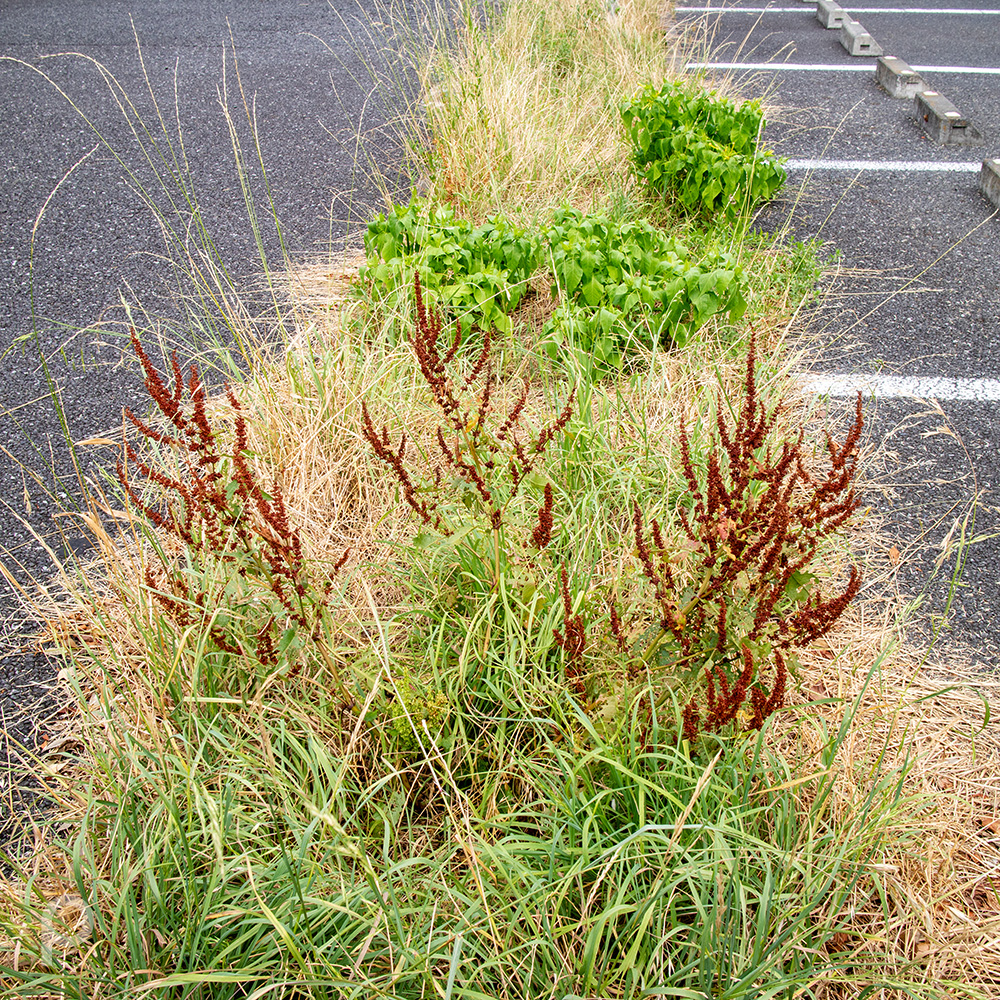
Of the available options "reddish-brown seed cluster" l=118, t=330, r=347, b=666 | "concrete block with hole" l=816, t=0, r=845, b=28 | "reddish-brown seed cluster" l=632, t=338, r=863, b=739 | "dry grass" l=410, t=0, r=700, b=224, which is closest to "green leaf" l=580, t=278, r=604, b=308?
"dry grass" l=410, t=0, r=700, b=224

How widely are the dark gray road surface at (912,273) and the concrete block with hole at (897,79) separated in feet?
0.28

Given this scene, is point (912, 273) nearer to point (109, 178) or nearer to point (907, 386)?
point (907, 386)

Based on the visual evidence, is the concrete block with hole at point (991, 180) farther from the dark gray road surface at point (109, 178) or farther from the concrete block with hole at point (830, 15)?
the concrete block with hole at point (830, 15)

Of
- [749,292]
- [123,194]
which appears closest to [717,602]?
[749,292]

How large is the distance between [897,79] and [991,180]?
2314 millimetres

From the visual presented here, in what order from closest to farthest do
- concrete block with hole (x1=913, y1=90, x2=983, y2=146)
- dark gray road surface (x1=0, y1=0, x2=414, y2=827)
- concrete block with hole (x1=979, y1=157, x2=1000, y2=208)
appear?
dark gray road surface (x1=0, y1=0, x2=414, y2=827), concrete block with hole (x1=979, y1=157, x2=1000, y2=208), concrete block with hole (x1=913, y1=90, x2=983, y2=146)

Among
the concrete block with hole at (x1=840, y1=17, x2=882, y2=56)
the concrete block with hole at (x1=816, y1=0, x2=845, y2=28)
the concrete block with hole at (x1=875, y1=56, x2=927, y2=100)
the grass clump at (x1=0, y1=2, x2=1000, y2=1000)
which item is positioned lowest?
the grass clump at (x1=0, y1=2, x2=1000, y2=1000)

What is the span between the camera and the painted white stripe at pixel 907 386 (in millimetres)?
3279

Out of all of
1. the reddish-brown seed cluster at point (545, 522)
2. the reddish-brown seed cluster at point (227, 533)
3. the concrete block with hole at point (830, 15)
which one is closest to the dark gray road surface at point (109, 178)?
the reddish-brown seed cluster at point (227, 533)

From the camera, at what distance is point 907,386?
3.34 meters

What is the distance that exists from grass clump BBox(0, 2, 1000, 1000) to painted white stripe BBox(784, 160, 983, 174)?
3.34 metres

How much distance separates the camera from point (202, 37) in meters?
7.45

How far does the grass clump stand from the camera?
4.99 feet

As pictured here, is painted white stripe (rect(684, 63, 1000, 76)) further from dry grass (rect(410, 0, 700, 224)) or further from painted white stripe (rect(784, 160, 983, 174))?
painted white stripe (rect(784, 160, 983, 174))
